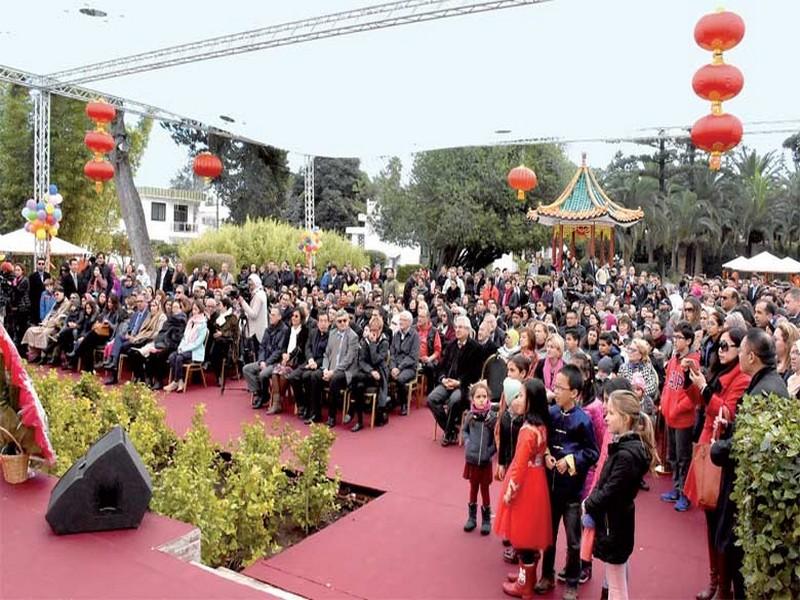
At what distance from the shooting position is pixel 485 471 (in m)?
4.61

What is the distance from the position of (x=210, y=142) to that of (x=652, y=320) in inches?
880

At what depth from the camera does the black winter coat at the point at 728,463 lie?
3461 millimetres

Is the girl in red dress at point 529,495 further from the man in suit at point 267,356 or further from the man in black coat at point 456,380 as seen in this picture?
the man in suit at point 267,356

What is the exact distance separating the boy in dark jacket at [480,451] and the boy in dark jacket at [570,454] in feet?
2.49

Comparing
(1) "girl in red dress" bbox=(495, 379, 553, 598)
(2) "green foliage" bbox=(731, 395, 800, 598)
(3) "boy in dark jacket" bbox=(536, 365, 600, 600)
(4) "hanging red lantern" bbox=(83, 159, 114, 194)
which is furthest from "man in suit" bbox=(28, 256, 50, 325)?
(2) "green foliage" bbox=(731, 395, 800, 598)

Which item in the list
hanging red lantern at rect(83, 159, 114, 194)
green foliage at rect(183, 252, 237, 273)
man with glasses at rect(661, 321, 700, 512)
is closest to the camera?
man with glasses at rect(661, 321, 700, 512)

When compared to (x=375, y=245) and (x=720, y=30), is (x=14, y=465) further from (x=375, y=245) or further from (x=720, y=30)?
(x=375, y=245)

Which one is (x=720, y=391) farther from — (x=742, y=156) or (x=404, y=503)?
(x=742, y=156)

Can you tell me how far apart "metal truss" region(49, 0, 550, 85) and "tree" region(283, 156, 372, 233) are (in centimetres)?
2187

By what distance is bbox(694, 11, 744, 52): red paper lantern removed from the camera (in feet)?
20.3

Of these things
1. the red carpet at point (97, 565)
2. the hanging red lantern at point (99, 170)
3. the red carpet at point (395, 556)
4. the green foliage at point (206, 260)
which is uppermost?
the hanging red lantern at point (99, 170)

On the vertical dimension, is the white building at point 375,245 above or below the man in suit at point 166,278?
above

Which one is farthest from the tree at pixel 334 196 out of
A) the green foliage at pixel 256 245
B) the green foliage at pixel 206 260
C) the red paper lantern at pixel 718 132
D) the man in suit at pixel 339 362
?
the red paper lantern at pixel 718 132

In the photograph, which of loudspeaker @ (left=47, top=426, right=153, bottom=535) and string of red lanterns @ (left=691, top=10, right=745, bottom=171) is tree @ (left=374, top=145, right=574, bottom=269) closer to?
string of red lanterns @ (left=691, top=10, right=745, bottom=171)
